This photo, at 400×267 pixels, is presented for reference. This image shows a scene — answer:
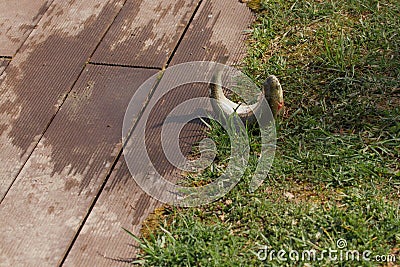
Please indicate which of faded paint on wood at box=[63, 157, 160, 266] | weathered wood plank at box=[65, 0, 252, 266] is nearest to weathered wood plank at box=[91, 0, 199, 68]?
weathered wood plank at box=[65, 0, 252, 266]

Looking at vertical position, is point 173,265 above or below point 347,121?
above

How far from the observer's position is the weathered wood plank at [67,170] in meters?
3.14

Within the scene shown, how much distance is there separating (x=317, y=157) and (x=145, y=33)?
161 cm

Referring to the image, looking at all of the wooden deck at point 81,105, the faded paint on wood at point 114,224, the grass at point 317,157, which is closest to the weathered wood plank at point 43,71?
the wooden deck at point 81,105

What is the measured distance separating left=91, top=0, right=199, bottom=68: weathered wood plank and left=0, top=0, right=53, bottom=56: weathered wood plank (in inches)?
22.9

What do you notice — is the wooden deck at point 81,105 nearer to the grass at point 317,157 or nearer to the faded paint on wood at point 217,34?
the faded paint on wood at point 217,34

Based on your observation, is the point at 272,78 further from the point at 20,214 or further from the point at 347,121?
the point at 20,214

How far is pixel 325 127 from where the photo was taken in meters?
3.52

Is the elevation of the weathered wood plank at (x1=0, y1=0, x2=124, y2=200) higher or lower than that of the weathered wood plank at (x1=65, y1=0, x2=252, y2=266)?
higher

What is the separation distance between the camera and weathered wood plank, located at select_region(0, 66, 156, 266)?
314 centimetres

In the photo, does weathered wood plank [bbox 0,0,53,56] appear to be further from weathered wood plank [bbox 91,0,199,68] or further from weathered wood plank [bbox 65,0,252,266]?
weathered wood plank [bbox 65,0,252,266]

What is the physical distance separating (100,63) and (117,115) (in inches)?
20.6

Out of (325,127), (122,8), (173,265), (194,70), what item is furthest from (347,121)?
(122,8)

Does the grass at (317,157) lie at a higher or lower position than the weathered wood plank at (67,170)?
lower
